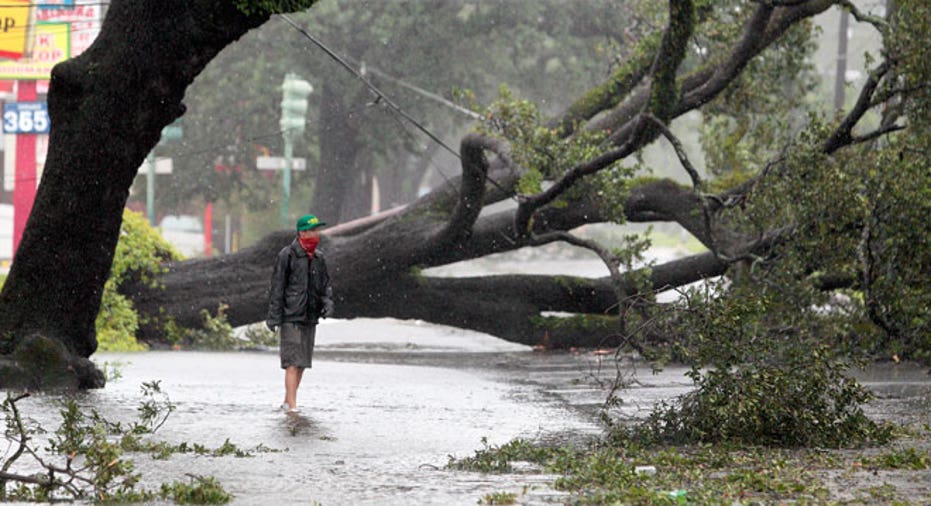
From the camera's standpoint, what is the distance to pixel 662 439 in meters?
9.91

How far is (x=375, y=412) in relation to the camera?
1209 cm

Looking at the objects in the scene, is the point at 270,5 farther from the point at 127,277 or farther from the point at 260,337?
the point at 260,337

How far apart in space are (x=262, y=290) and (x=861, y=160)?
8303 millimetres

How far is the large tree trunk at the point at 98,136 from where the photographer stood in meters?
12.2

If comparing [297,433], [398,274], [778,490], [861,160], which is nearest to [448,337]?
[398,274]

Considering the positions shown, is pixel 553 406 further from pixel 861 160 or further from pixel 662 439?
pixel 861 160

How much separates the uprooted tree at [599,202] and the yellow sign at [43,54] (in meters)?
17.1

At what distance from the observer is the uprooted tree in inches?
492

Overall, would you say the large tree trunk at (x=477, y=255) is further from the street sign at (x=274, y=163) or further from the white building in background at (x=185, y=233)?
the white building in background at (x=185, y=233)

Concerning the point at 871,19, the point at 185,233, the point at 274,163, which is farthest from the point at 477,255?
the point at 185,233

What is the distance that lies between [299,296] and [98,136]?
2.17 meters

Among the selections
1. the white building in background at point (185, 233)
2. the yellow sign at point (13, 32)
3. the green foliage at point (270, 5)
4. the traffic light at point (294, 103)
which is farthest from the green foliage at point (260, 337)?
the white building in background at point (185, 233)

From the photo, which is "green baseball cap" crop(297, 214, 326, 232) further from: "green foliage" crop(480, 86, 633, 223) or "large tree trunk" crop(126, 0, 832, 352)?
"large tree trunk" crop(126, 0, 832, 352)

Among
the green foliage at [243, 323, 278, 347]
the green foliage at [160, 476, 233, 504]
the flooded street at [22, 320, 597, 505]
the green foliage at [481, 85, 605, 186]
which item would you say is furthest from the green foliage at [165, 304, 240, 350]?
the green foliage at [160, 476, 233, 504]
